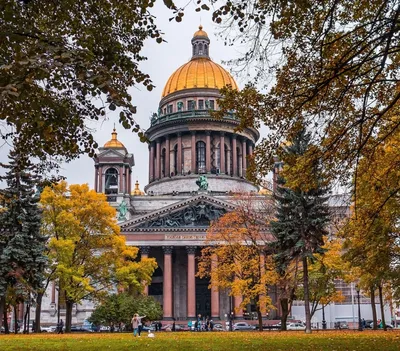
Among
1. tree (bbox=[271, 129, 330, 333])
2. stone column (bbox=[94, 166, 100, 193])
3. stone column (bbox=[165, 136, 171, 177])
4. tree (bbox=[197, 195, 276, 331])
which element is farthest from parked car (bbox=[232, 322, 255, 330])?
stone column (bbox=[165, 136, 171, 177])

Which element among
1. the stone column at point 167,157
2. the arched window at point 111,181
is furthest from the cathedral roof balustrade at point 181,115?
the arched window at point 111,181

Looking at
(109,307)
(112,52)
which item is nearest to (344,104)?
(112,52)

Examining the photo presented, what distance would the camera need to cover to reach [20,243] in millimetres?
36688

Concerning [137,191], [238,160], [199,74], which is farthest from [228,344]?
[199,74]

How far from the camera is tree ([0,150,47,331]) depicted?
36312mm

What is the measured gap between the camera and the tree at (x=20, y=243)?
119ft

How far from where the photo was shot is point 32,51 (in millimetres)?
9820

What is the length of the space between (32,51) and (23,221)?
98.3ft

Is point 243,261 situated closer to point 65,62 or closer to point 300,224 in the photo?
point 300,224

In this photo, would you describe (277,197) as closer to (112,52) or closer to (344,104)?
(344,104)

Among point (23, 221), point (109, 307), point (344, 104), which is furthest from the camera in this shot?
point (109, 307)

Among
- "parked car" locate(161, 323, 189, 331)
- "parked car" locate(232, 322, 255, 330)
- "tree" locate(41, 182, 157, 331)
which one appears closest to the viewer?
"tree" locate(41, 182, 157, 331)

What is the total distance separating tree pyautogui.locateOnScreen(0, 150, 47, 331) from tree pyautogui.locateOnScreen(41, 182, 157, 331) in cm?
267

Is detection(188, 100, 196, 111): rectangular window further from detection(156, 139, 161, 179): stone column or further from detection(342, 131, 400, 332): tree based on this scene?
detection(342, 131, 400, 332): tree
